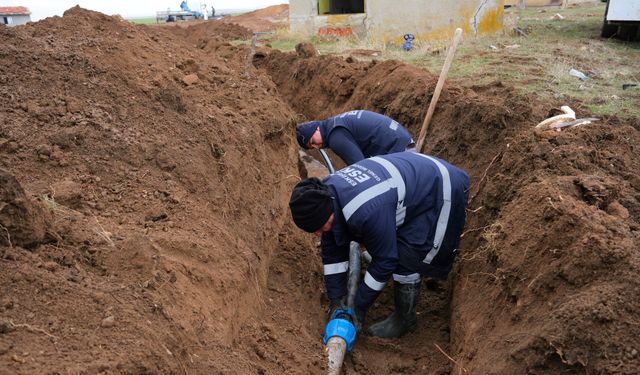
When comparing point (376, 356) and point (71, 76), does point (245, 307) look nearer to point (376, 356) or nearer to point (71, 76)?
point (376, 356)

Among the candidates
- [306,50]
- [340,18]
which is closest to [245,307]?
[306,50]

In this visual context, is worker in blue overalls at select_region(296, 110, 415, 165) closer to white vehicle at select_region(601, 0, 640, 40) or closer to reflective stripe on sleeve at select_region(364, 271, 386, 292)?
reflective stripe on sleeve at select_region(364, 271, 386, 292)

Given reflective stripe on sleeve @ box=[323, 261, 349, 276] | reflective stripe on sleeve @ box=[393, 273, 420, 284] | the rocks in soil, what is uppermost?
the rocks in soil

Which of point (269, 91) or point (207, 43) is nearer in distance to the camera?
point (269, 91)

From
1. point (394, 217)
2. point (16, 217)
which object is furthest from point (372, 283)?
point (16, 217)

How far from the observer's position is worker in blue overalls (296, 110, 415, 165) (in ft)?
18.8

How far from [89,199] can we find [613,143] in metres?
4.26

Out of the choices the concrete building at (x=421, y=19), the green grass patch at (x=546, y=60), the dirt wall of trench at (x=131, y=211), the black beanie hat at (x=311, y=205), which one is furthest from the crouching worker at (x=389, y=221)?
the concrete building at (x=421, y=19)

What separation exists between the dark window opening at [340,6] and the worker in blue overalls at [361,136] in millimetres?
12472

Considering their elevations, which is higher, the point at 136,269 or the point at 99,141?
the point at 99,141

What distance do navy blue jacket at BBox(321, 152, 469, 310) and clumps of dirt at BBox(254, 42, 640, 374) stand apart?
0.33 meters

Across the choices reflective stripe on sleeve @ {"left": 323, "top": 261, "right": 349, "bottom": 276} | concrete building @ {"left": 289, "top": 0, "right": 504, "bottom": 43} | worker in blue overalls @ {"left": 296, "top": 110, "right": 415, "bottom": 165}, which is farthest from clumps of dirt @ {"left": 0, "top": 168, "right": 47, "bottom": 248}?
concrete building @ {"left": 289, "top": 0, "right": 504, "bottom": 43}

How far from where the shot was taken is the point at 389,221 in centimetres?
387

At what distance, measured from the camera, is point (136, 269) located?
2941 millimetres
